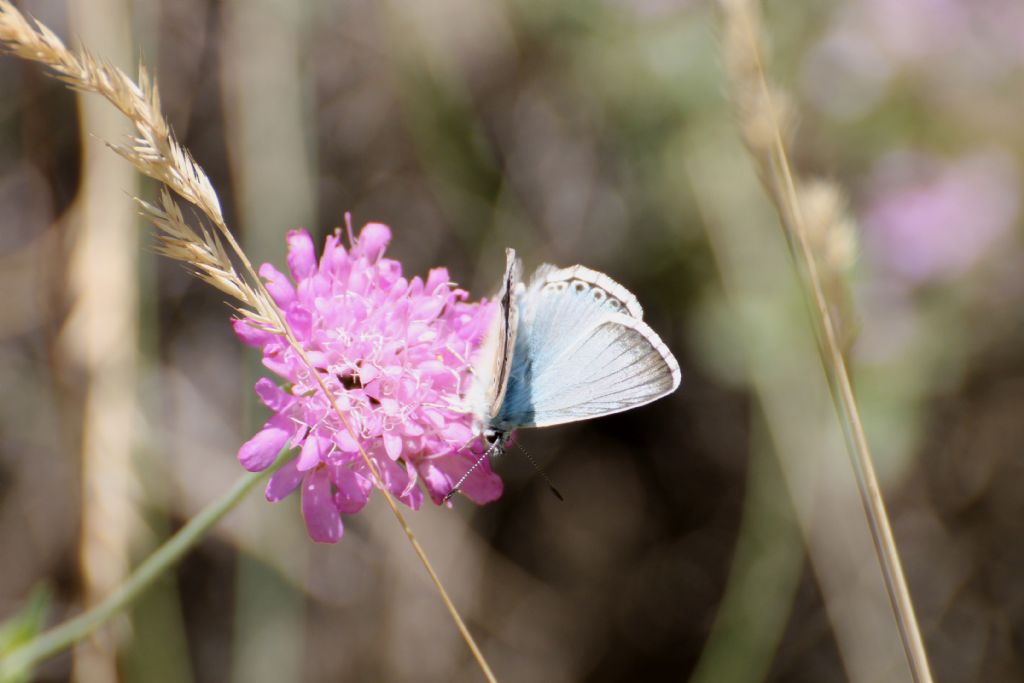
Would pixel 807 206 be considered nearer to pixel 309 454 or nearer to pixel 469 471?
pixel 469 471

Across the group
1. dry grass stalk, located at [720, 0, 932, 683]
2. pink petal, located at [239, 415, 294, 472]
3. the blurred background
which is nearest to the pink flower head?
pink petal, located at [239, 415, 294, 472]

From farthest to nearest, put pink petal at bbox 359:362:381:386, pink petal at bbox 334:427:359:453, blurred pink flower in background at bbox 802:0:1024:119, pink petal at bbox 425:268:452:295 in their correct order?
blurred pink flower in background at bbox 802:0:1024:119 < pink petal at bbox 425:268:452:295 < pink petal at bbox 359:362:381:386 < pink petal at bbox 334:427:359:453

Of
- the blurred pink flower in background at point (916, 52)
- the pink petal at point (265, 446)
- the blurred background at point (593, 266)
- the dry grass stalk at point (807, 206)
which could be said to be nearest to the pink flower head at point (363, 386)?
the pink petal at point (265, 446)

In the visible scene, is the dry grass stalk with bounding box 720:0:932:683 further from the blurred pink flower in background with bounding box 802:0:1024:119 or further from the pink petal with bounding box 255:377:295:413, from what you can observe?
the blurred pink flower in background with bounding box 802:0:1024:119

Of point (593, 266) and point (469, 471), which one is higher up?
point (469, 471)

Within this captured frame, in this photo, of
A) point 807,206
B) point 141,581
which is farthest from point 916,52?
point 141,581

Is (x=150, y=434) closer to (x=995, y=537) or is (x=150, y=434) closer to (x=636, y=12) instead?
(x=636, y=12)
